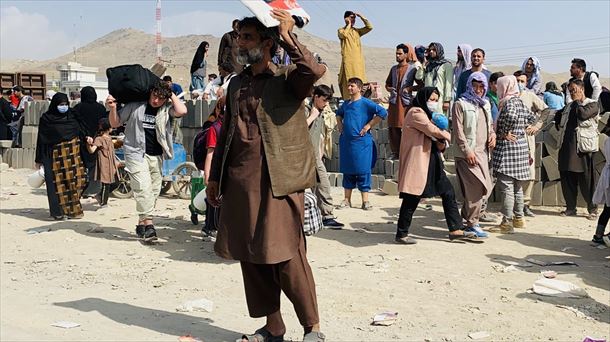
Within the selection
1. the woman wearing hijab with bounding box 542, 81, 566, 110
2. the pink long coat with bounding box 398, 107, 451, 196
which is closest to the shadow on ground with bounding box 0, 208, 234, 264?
the pink long coat with bounding box 398, 107, 451, 196

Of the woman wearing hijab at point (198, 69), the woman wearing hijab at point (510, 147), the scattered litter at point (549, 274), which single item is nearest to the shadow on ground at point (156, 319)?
the scattered litter at point (549, 274)

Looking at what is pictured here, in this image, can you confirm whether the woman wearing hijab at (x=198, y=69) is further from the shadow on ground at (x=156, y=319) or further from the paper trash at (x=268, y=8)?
the paper trash at (x=268, y=8)

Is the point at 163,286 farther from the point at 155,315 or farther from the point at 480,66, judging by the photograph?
the point at 480,66

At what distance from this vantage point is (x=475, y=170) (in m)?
7.70

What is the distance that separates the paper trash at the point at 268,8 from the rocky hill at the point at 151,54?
72.8m

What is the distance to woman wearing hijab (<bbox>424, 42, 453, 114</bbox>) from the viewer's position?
1097 centimetres

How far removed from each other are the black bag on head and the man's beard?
3797mm

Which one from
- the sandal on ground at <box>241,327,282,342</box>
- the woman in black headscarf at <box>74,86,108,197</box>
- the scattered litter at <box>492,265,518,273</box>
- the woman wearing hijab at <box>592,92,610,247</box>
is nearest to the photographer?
the sandal on ground at <box>241,327,282,342</box>

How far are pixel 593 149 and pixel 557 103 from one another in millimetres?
3782

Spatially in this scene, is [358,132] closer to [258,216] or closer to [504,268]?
[504,268]

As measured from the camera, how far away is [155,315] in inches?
203

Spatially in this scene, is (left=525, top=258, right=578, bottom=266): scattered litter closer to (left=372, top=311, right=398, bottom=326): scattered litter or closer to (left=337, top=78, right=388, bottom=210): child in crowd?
(left=372, top=311, right=398, bottom=326): scattered litter

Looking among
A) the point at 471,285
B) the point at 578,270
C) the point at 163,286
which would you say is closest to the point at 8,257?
the point at 163,286

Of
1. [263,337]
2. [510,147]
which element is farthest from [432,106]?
[263,337]
